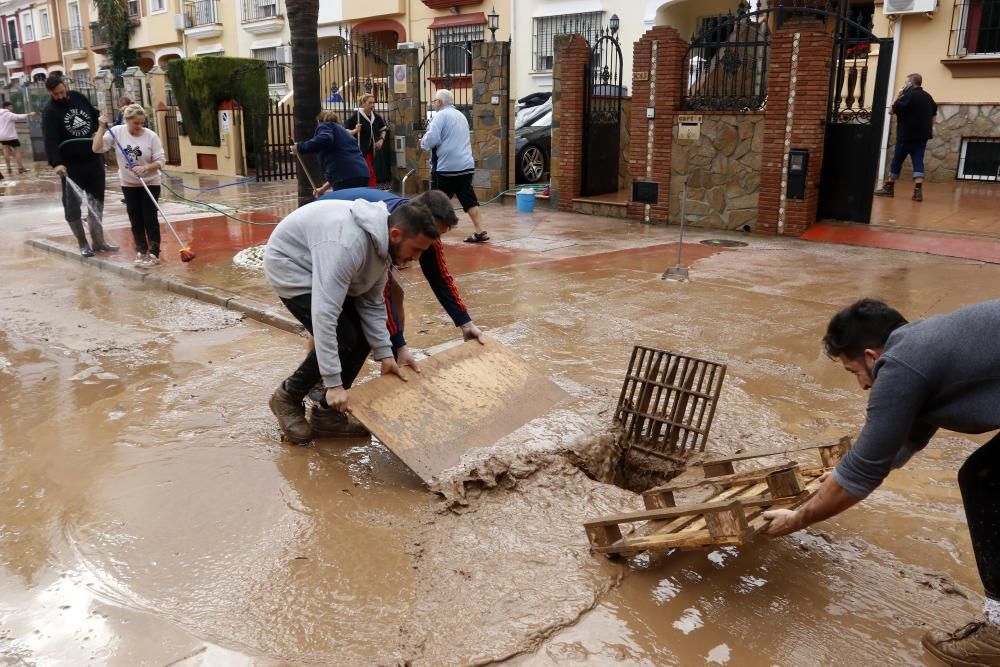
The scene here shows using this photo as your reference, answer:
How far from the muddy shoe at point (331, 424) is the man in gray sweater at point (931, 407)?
248 centimetres

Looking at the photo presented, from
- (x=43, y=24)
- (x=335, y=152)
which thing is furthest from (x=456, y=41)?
(x=43, y=24)

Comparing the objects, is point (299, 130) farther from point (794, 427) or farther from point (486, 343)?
point (794, 427)

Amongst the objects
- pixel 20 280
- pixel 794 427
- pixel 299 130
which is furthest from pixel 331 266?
pixel 20 280

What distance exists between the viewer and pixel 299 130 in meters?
8.20

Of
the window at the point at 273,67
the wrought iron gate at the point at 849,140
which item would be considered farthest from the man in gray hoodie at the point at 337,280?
the window at the point at 273,67

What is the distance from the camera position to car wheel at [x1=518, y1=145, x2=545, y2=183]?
14.4m

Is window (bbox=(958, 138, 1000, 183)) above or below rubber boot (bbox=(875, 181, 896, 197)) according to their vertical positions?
above

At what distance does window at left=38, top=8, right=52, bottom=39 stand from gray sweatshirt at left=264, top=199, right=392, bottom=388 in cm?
4518

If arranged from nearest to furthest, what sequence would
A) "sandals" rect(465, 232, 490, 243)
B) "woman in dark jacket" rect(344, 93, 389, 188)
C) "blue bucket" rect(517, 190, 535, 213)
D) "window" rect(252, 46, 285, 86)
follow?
"sandals" rect(465, 232, 490, 243) → "woman in dark jacket" rect(344, 93, 389, 188) → "blue bucket" rect(517, 190, 535, 213) → "window" rect(252, 46, 285, 86)

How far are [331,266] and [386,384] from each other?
2.30 ft

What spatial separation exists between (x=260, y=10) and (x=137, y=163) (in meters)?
22.7

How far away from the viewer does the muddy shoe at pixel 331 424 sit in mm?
4441

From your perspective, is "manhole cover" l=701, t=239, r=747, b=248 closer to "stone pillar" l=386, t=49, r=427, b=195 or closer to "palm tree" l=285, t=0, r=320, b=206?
"palm tree" l=285, t=0, r=320, b=206

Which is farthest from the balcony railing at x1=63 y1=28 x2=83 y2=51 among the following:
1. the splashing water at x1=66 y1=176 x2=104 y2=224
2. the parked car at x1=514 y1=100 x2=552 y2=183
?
the splashing water at x1=66 y1=176 x2=104 y2=224
